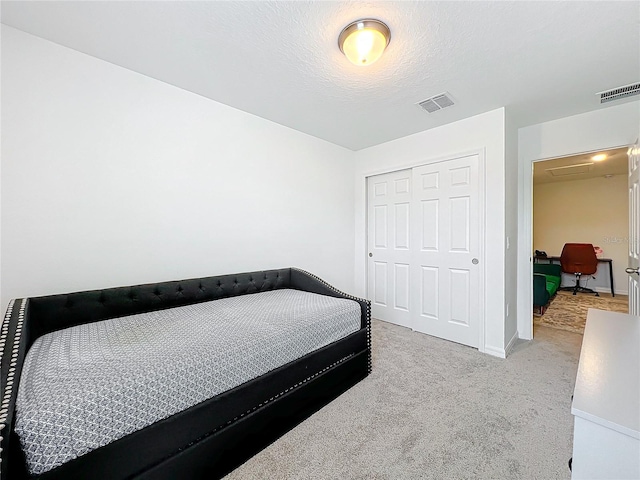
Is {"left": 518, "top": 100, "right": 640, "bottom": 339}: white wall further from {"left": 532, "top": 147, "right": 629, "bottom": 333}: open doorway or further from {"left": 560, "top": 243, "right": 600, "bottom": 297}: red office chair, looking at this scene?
{"left": 560, "top": 243, "right": 600, "bottom": 297}: red office chair

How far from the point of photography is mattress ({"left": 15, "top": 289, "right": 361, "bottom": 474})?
911mm

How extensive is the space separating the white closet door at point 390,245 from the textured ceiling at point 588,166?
2.28 m

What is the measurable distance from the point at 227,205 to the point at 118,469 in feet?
6.58

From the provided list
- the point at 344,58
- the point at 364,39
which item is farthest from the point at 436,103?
the point at 364,39

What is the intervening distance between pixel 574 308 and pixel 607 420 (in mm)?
5183

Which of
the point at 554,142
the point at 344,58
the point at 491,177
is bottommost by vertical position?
the point at 491,177

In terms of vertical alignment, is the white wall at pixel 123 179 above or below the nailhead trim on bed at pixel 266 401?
above

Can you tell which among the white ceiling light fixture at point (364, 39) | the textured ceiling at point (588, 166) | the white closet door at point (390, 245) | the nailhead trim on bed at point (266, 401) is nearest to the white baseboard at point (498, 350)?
the white closet door at point (390, 245)

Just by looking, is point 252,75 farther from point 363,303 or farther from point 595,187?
point 595,187

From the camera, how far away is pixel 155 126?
2152 mm

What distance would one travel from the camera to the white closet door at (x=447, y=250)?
2852 mm

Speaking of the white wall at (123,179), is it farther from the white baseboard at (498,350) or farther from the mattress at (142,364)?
the white baseboard at (498,350)

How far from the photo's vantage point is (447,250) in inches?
120

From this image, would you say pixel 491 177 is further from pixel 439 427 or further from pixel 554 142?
pixel 439 427
